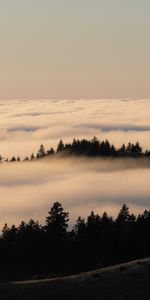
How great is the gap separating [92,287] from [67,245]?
56141mm

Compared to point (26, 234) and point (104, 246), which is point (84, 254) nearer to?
point (104, 246)

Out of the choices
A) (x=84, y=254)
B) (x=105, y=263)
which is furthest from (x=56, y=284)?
(x=84, y=254)

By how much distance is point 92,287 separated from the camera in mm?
66250

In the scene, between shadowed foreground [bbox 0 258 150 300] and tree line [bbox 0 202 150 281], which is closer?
shadowed foreground [bbox 0 258 150 300]

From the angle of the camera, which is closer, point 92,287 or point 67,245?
point 92,287

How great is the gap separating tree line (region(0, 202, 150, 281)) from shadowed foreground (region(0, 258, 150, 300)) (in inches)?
1468

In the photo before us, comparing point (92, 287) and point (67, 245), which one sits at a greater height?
point (67, 245)

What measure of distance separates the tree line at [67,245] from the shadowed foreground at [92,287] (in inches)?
1468

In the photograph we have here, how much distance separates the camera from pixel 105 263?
10950 cm

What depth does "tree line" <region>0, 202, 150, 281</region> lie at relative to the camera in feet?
375

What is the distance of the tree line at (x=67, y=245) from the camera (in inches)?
4503

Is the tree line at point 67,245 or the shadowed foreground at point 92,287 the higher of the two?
the tree line at point 67,245

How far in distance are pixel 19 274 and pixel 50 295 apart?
165ft

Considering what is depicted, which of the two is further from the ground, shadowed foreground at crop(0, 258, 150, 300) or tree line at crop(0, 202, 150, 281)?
tree line at crop(0, 202, 150, 281)
